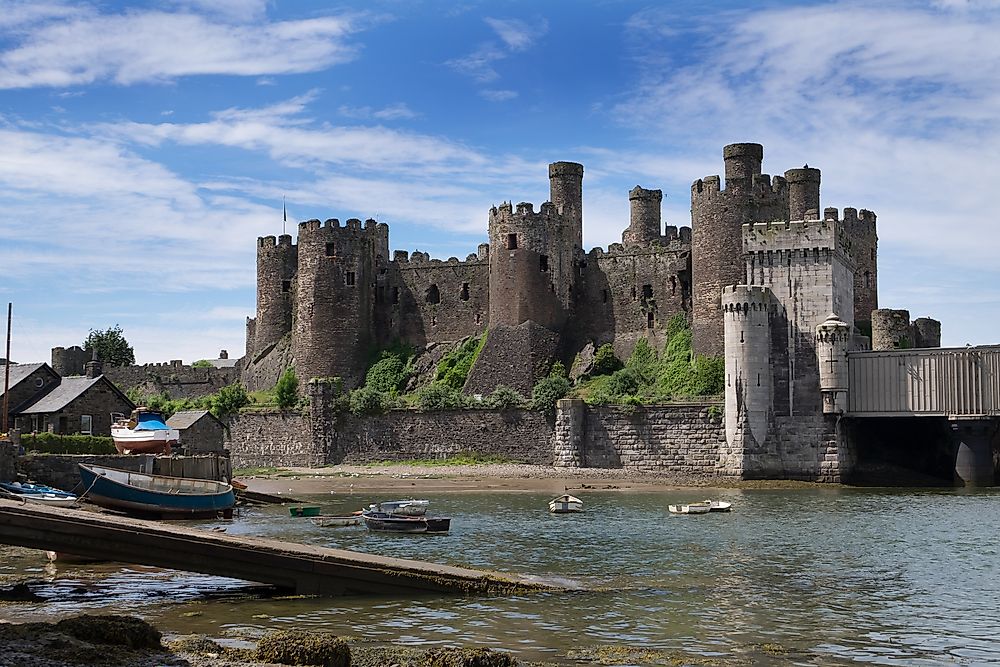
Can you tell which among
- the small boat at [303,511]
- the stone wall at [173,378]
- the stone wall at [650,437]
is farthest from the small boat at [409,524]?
the stone wall at [173,378]

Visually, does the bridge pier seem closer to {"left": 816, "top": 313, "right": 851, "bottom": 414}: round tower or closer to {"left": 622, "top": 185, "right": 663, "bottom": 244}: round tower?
{"left": 816, "top": 313, "right": 851, "bottom": 414}: round tower

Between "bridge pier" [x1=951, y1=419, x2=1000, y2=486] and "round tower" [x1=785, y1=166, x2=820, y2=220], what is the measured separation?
13654 millimetres

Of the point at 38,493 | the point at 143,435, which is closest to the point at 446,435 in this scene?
the point at 143,435

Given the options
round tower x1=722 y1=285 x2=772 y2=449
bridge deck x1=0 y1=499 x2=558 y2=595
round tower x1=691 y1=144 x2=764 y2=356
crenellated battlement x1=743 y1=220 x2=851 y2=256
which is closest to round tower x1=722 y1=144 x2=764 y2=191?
round tower x1=691 y1=144 x2=764 y2=356

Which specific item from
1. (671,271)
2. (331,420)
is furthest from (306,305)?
(671,271)

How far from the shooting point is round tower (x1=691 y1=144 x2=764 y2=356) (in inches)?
2243

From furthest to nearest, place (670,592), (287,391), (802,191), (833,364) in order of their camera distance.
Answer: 1. (287,391)
2. (802,191)
3. (833,364)
4. (670,592)

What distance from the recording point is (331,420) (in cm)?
6206

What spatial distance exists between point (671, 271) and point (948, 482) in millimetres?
17730

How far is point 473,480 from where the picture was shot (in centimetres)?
5516

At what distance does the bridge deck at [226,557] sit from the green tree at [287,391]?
42836 mm

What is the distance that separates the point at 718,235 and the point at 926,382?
12085 mm

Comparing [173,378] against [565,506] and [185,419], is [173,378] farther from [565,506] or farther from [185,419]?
[565,506]

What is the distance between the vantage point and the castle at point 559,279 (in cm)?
5369
